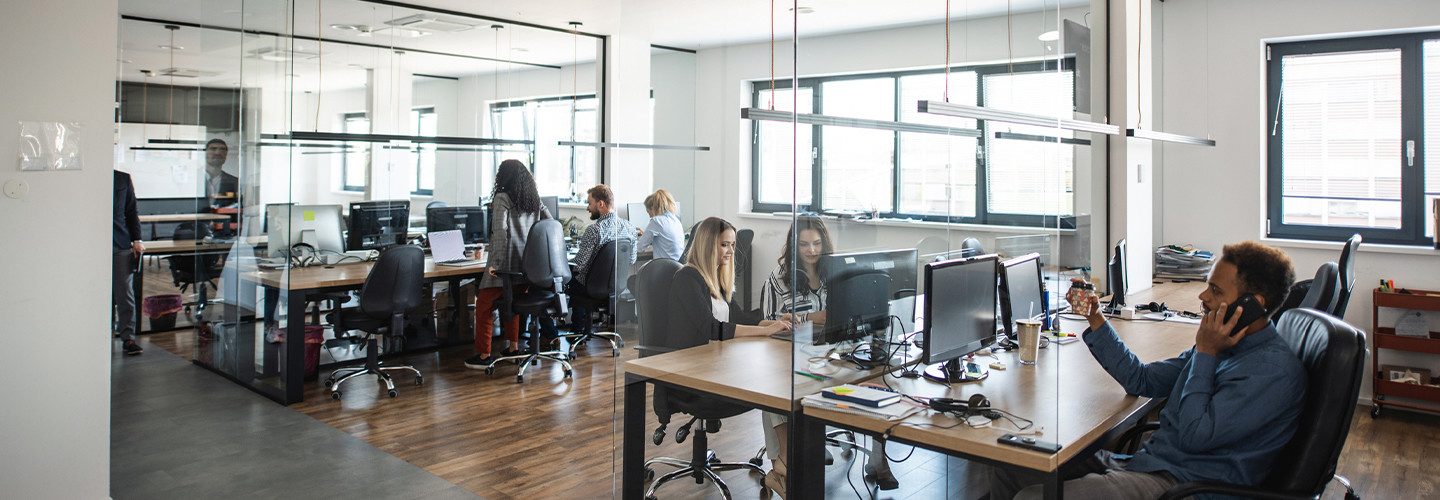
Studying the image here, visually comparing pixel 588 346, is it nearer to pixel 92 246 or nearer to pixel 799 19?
pixel 92 246

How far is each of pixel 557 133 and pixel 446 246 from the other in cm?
227

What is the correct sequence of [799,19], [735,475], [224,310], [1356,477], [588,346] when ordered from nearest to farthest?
[799,19] < [735,475] < [1356,477] < [224,310] < [588,346]

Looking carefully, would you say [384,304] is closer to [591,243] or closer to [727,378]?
[591,243]

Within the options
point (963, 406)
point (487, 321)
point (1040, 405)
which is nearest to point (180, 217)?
point (487, 321)

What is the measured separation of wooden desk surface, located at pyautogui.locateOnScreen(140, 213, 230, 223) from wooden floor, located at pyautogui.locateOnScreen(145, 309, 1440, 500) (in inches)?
49.7

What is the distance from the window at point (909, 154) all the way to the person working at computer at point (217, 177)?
4341 mm

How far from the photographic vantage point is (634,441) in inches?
108

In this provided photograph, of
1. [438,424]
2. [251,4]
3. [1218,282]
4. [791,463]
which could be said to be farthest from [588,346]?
[1218,282]

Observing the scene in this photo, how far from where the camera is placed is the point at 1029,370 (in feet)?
9.98

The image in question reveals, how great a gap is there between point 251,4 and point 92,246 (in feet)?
8.77

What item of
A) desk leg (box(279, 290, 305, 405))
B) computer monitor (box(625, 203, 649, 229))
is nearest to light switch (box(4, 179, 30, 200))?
computer monitor (box(625, 203, 649, 229))

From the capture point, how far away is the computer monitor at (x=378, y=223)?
6.32 m

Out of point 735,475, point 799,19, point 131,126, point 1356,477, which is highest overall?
point 131,126

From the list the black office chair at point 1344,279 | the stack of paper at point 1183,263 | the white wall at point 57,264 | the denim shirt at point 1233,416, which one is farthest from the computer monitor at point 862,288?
the stack of paper at point 1183,263
